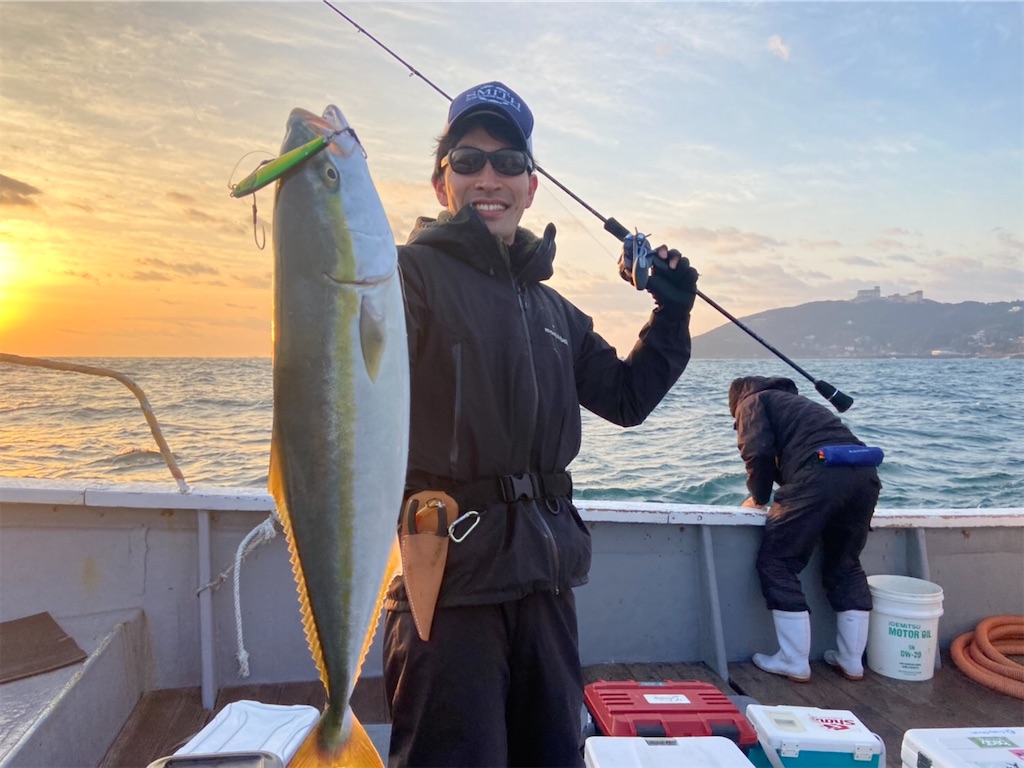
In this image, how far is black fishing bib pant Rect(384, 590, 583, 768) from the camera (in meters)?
2.05

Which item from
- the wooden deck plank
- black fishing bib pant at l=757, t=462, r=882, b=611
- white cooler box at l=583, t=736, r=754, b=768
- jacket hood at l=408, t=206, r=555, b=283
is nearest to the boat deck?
the wooden deck plank

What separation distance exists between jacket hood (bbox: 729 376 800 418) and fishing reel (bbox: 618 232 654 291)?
3823mm

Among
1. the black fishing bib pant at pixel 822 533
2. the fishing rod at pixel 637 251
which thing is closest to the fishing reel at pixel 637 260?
the fishing rod at pixel 637 251

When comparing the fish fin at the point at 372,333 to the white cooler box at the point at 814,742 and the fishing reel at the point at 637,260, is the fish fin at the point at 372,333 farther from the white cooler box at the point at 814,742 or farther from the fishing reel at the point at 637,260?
the white cooler box at the point at 814,742

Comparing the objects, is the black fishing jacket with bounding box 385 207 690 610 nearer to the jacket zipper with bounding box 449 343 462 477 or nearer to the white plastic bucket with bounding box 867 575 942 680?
the jacket zipper with bounding box 449 343 462 477

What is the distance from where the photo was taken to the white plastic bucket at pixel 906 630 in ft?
16.3

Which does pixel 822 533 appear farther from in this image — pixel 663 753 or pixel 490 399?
pixel 490 399

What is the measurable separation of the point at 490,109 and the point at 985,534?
5.27 m

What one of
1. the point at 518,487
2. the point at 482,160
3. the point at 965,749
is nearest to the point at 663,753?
the point at 965,749

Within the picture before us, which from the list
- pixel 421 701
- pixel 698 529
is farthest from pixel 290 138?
pixel 698 529

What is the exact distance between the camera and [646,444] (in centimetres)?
1816

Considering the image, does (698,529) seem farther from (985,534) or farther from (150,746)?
(150,746)

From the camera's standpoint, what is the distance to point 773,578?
5078 mm

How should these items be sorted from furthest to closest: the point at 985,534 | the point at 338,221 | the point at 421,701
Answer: the point at 985,534
the point at 421,701
the point at 338,221
